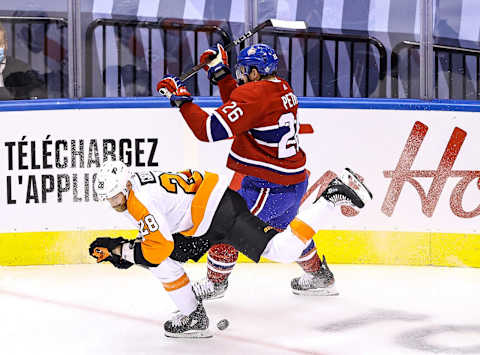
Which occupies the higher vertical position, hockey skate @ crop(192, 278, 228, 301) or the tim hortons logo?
the tim hortons logo

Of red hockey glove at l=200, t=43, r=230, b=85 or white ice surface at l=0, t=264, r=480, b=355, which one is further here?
red hockey glove at l=200, t=43, r=230, b=85

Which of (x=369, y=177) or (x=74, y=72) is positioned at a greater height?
(x=74, y=72)

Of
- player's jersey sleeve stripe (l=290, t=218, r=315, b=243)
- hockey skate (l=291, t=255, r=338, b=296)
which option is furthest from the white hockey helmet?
hockey skate (l=291, t=255, r=338, b=296)

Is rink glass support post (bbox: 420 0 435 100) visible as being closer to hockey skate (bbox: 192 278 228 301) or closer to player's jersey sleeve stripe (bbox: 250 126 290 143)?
player's jersey sleeve stripe (bbox: 250 126 290 143)

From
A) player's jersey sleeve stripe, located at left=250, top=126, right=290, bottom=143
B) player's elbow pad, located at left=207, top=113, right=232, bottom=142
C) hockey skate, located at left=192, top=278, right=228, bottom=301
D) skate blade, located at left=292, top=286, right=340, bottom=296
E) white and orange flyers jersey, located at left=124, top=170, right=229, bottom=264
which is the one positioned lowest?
skate blade, located at left=292, top=286, right=340, bottom=296

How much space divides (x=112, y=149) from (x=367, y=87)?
1621mm

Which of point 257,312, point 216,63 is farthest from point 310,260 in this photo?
point 216,63

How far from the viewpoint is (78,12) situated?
478 cm

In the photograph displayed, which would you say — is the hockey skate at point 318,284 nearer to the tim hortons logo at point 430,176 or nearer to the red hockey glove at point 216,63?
the tim hortons logo at point 430,176

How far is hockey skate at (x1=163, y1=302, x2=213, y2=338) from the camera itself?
3.20 metres

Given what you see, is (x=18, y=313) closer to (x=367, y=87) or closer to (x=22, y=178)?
(x=22, y=178)

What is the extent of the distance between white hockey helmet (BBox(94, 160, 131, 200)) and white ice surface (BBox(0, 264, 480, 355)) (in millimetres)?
625

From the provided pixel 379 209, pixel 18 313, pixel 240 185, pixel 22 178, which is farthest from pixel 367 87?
pixel 18 313

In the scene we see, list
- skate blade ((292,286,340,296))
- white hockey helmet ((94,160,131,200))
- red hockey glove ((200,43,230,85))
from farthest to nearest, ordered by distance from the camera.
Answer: skate blade ((292,286,340,296)) < red hockey glove ((200,43,230,85)) < white hockey helmet ((94,160,131,200))
